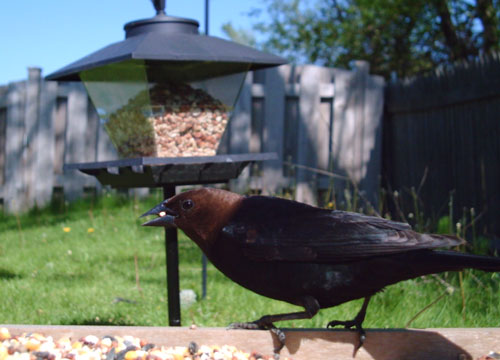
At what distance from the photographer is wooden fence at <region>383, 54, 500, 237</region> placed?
543 centimetres

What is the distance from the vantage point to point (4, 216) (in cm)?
762

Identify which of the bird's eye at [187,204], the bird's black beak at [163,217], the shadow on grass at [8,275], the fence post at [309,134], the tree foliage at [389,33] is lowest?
the shadow on grass at [8,275]

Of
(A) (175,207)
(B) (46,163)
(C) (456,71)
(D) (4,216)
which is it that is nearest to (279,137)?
(C) (456,71)

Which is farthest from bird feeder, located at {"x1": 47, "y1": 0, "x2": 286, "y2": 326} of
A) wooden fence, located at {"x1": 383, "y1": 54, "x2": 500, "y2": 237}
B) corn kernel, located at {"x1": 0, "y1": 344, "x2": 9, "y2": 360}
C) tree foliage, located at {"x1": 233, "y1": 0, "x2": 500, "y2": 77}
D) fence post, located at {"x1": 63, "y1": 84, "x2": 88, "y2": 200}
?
tree foliage, located at {"x1": 233, "y1": 0, "x2": 500, "y2": 77}

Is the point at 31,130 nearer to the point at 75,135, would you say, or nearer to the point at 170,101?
the point at 75,135

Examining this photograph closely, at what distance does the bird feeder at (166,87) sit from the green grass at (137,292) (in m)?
0.77

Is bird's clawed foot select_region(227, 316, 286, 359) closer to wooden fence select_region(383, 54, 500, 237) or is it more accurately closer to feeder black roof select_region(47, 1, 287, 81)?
feeder black roof select_region(47, 1, 287, 81)

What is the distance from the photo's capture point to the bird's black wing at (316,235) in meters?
2.04

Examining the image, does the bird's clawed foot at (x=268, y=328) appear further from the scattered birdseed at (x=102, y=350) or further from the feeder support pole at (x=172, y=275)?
the feeder support pole at (x=172, y=275)

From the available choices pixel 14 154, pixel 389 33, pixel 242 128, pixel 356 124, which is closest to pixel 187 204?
pixel 242 128

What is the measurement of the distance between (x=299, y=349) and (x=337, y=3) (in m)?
15.0

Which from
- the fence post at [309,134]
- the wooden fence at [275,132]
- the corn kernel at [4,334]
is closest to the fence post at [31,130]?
the wooden fence at [275,132]

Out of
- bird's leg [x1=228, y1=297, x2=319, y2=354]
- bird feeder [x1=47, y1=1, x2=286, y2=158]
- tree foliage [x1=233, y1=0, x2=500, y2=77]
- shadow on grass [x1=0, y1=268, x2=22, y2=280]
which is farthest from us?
tree foliage [x1=233, y1=0, x2=500, y2=77]

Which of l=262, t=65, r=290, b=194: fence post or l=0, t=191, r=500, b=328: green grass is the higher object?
l=262, t=65, r=290, b=194: fence post
